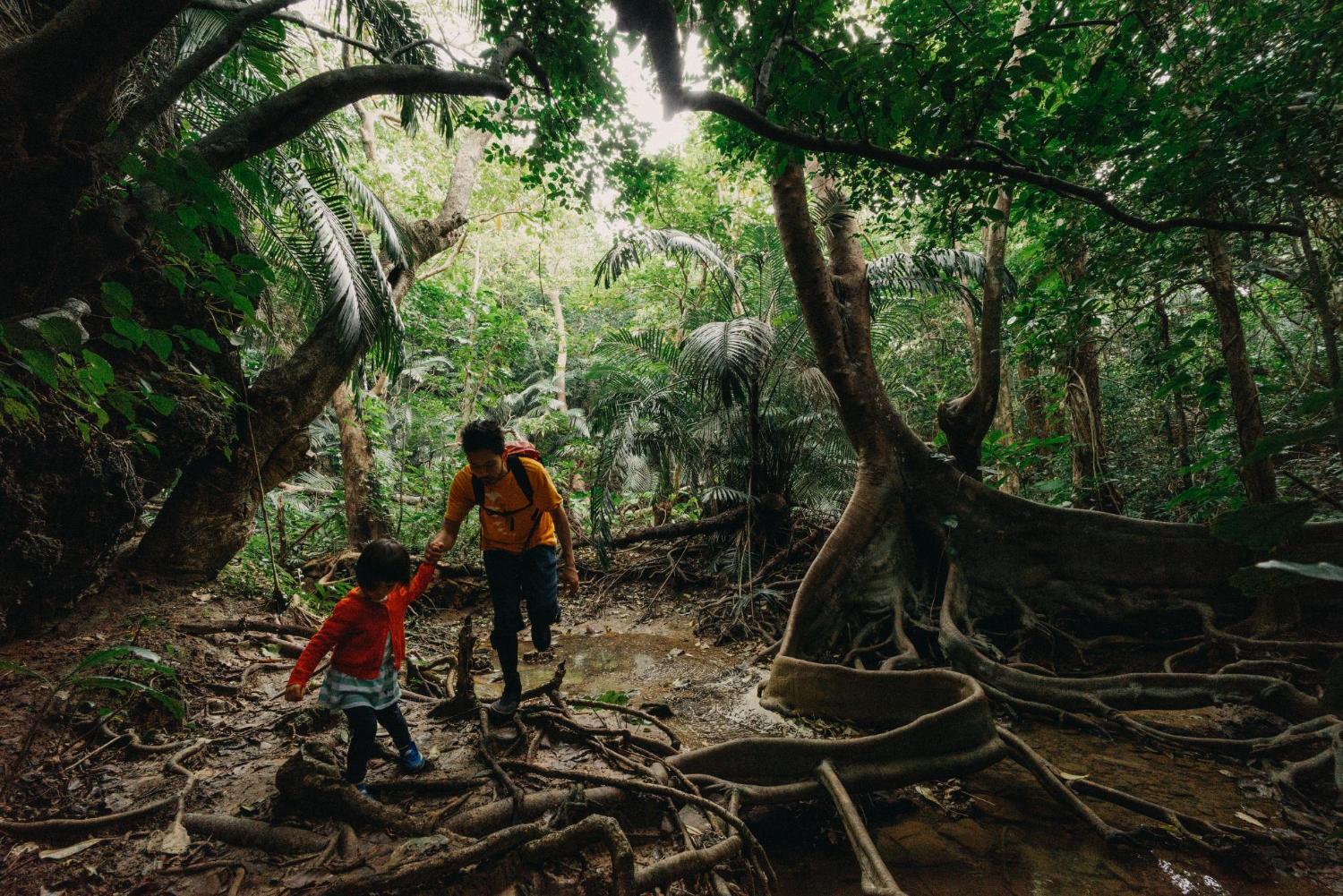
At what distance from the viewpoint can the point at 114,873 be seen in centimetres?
209

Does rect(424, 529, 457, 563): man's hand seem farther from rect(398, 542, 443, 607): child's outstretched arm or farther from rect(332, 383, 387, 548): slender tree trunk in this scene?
rect(332, 383, 387, 548): slender tree trunk

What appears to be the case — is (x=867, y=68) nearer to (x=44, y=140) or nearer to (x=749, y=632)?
(x=44, y=140)

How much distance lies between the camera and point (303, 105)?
110 inches

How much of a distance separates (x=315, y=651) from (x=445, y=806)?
2.95ft

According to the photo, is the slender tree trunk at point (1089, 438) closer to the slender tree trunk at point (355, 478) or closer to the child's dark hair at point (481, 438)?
the child's dark hair at point (481, 438)

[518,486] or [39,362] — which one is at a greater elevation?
[39,362]

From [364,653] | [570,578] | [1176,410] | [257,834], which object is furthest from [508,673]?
[1176,410]

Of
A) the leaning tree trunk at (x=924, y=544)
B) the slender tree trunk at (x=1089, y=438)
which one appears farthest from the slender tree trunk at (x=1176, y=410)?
the leaning tree trunk at (x=924, y=544)

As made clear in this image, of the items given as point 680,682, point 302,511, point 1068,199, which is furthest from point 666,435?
point 302,511

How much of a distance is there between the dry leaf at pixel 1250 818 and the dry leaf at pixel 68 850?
5.35m

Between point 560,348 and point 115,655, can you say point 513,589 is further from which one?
point 560,348

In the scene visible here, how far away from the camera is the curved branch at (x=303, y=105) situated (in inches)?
104

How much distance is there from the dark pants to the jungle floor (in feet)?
1.34

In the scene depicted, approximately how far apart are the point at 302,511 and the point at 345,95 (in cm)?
933
